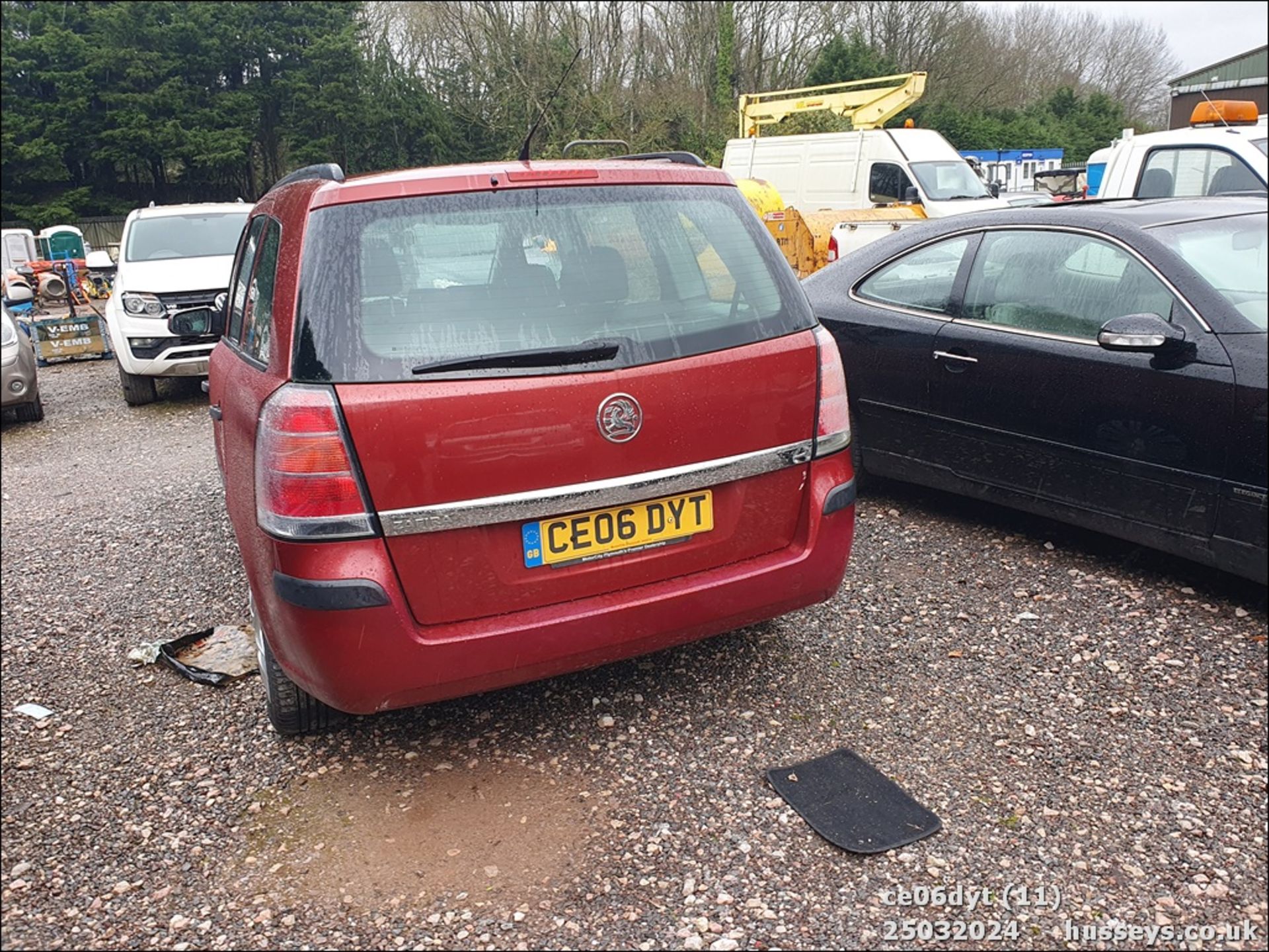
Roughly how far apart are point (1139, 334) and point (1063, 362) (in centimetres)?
208

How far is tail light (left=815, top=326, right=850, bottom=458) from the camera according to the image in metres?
2.88

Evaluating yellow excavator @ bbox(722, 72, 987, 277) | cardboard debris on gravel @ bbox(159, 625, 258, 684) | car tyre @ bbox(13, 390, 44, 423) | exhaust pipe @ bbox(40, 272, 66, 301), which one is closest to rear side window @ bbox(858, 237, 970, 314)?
cardboard debris on gravel @ bbox(159, 625, 258, 684)

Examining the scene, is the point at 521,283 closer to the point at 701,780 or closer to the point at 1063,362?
the point at 701,780

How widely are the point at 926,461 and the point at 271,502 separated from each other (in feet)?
9.43

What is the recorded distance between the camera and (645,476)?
2.60 metres

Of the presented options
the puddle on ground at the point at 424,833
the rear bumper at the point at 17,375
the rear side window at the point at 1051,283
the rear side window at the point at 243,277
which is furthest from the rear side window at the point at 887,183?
the puddle on ground at the point at 424,833

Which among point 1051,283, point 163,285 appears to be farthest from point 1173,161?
point 163,285

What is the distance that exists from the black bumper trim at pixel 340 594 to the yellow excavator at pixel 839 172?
27.0ft

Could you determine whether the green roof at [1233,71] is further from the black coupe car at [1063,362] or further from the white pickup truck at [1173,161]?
the white pickup truck at [1173,161]

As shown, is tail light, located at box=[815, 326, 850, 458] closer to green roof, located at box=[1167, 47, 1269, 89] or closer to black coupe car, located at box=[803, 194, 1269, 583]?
black coupe car, located at box=[803, 194, 1269, 583]

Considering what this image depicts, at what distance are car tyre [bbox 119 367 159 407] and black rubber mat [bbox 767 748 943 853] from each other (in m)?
8.02

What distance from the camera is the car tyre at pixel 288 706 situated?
9.78 ft

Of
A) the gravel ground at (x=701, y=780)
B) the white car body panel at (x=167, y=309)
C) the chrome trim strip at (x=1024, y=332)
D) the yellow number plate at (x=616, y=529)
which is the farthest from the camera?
the white car body panel at (x=167, y=309)

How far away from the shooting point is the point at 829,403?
2908 millimetres
